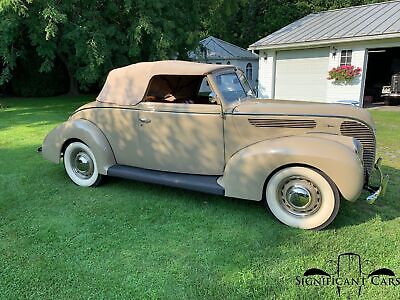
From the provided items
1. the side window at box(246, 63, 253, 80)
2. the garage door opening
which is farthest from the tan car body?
the side window at box(246, 63, 253, 80)

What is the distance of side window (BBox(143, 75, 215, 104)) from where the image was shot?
14.4 ft

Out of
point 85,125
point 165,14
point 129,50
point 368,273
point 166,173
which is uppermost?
point 165,14

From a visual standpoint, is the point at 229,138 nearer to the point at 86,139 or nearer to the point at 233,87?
the point at 233,87

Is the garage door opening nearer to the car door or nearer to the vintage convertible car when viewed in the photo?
the vintage convertible car

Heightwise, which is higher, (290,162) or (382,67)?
(382,67)

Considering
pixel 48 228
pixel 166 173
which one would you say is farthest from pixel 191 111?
pixel 48 228

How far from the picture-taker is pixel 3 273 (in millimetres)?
2775

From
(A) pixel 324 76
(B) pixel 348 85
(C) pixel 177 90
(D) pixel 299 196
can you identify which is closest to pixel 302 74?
(A) pixel 324 76

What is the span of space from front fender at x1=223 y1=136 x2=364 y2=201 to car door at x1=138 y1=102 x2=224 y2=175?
350 millimetres

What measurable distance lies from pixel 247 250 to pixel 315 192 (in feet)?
3.14

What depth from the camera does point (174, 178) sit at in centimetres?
411

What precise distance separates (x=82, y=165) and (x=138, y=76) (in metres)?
1.55

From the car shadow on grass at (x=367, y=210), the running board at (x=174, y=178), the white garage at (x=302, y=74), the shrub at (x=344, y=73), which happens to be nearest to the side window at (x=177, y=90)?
the running board at (x=174, y=178)

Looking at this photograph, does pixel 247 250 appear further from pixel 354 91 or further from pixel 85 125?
pixel 354 91
